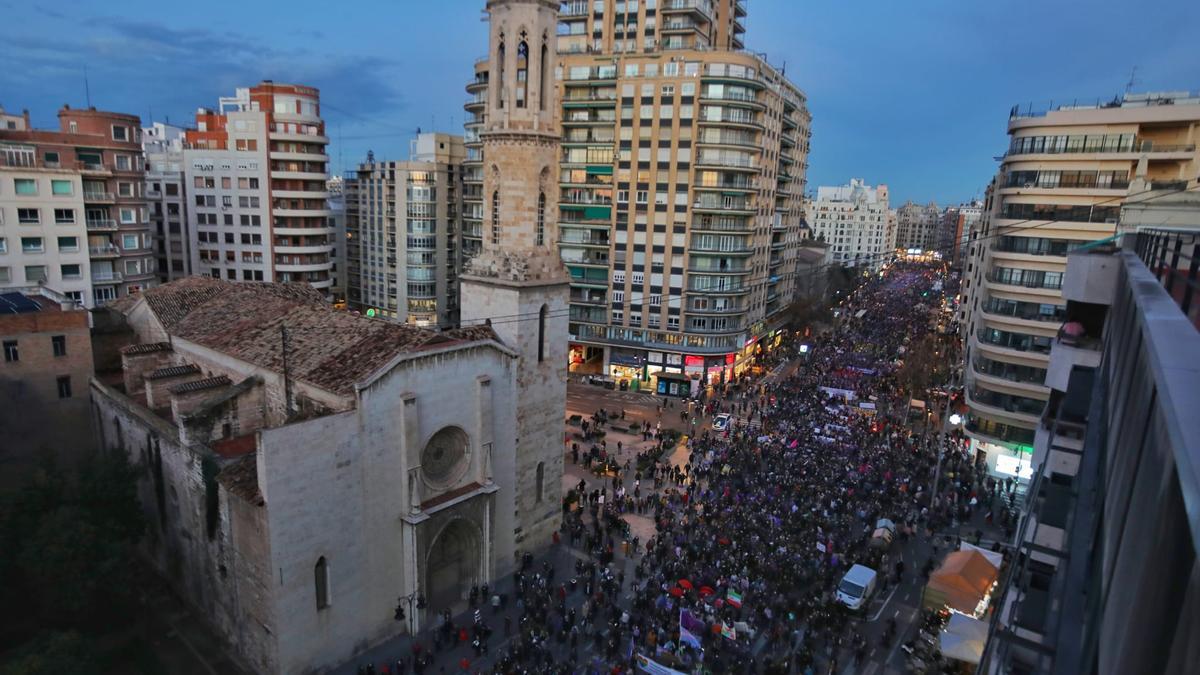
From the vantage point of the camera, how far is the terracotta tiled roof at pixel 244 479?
60.2 feet

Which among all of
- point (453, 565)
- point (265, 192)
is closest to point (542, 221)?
point (453, 565)

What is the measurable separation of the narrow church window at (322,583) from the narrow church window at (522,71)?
1619 centimetres

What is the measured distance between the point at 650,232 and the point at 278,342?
3072 cm

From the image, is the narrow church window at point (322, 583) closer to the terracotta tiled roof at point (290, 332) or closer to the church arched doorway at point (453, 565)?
the church arched doorway at point (453, 565)

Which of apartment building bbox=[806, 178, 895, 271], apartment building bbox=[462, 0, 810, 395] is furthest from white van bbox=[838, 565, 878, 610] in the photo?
apartment building bbox=[806, 178, 895, 271]

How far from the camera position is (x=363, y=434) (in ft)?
65.7

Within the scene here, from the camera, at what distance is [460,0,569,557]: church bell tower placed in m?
24.3

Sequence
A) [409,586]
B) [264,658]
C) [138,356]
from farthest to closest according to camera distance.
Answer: [138,356] → [409,586] → [264,658]

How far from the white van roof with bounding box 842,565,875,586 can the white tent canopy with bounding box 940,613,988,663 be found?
297 centimetres

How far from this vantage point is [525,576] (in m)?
25.1

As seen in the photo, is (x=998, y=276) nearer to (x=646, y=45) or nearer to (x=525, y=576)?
(x=525, y=576)

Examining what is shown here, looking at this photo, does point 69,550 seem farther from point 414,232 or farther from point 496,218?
point 414,232

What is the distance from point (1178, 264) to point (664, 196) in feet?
139

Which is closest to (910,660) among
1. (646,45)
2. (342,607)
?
(342,607)
